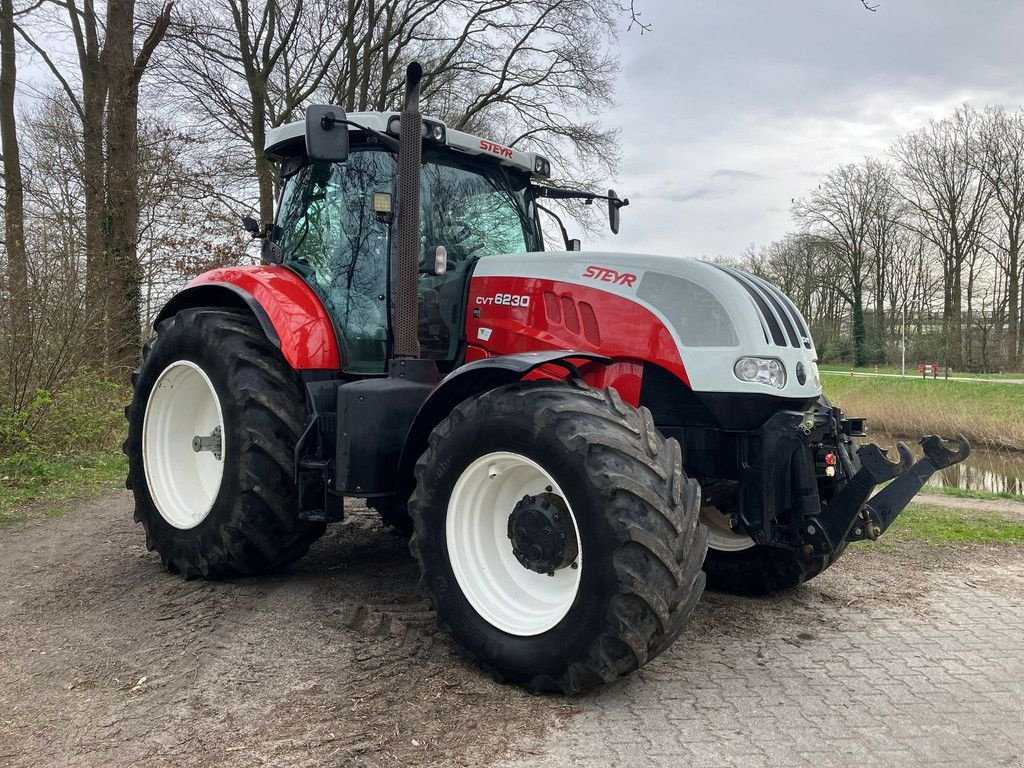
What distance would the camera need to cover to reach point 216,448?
4.50 m

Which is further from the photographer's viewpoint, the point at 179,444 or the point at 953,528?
the point at 953,528

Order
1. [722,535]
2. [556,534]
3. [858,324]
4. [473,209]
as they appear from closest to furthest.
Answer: [556,534], [722,535], [473,209], [858,324]

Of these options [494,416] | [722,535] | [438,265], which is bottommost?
[722,535]

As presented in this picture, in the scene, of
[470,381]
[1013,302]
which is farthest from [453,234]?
[1013,302]

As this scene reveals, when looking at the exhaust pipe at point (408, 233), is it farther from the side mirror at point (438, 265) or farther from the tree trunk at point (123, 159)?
the tree trunk at point (123, 159)

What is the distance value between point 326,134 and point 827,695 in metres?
3.07

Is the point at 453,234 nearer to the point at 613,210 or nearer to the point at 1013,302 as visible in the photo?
→ the point at 613,210

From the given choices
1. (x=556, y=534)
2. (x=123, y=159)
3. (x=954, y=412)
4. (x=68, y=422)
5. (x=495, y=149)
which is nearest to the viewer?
(x=556, y=534)

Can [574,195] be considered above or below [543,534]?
above

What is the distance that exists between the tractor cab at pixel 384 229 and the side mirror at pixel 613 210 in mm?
754

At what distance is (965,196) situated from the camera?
3353cm

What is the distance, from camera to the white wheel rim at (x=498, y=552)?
318 centimetres

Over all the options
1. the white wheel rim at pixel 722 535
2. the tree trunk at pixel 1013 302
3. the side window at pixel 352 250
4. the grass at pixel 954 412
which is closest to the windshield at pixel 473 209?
the side window at pixel 352 250

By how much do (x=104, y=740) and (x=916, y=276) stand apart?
39.8 metres
